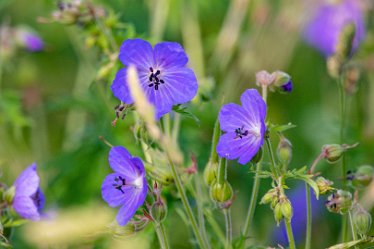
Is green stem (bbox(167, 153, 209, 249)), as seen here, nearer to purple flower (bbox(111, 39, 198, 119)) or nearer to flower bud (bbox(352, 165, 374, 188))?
purple flower (bbox(111, 39, 198, 119))

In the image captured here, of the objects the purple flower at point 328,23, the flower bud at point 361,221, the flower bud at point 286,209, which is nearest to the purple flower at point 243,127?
the flower bud at point 286,209

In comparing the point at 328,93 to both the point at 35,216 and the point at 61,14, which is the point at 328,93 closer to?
the point at 61,14

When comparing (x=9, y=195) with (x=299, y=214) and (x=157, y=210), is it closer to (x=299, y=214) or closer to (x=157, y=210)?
(x=157, y=210)

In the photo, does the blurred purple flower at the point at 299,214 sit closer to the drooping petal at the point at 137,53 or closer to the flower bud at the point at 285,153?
the flower bud at the point at 285,153

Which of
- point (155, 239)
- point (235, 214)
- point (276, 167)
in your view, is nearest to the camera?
point (276, 167)

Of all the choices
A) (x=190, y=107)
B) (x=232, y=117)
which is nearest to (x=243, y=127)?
(x=232, y=117)

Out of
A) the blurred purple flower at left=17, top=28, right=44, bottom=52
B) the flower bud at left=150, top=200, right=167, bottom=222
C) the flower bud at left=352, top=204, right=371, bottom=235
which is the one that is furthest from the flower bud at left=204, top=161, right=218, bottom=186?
the blurred purple flower at left=17, top=28, right=44, bottom=52

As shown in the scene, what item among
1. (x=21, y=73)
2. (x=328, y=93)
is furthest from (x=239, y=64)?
(x=21, y=73)
